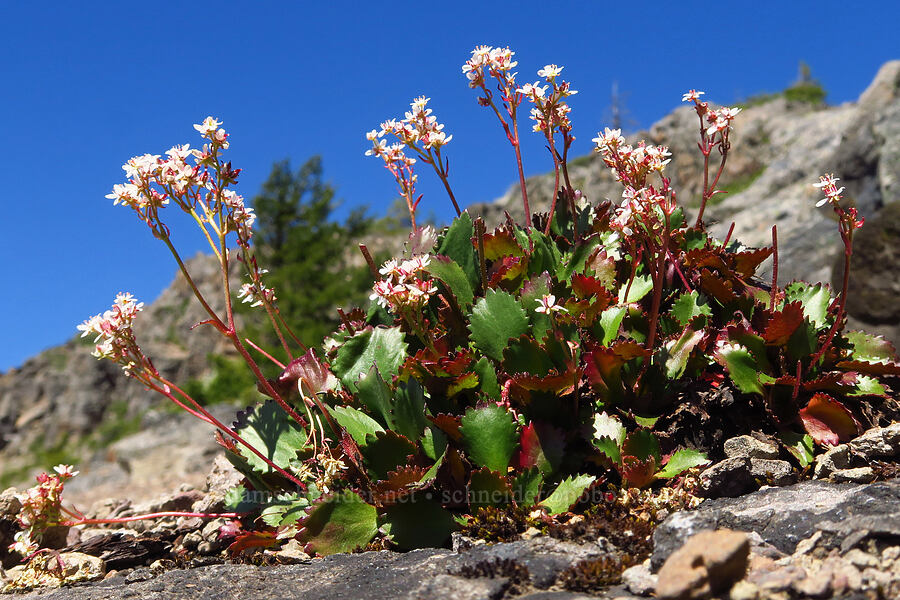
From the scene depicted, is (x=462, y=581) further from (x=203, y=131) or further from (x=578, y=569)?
(x=203, y=131)

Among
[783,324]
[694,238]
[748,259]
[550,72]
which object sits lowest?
[783,324]

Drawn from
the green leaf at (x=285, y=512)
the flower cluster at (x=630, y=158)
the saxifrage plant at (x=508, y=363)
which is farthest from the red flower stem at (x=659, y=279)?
the green leaf at (x=285, y=512)

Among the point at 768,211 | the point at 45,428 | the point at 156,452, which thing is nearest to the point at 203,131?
the point at 156,452

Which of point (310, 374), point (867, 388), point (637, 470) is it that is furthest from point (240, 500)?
point (867, 388)

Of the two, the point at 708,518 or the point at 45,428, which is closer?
the point at 708,518

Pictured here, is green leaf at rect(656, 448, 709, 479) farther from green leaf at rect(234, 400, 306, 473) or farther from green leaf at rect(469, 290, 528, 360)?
green leaf at rect(234, 400, 306, 473)

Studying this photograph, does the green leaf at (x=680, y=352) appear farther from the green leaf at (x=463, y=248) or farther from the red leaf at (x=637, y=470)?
the green leaf at (x=463, y=248)

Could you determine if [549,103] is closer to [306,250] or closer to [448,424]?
[448,424]
